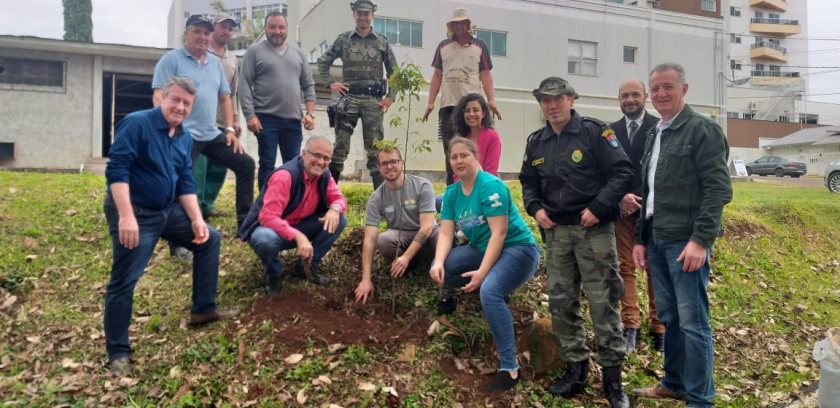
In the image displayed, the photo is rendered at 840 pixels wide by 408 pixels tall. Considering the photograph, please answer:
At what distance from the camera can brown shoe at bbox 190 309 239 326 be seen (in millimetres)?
4621

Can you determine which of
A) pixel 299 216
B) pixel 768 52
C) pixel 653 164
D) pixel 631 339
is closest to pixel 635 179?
pixel 653 164

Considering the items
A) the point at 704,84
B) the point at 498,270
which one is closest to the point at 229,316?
the point at 498,270

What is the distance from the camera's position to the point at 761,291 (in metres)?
6.98

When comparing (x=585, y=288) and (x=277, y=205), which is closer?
(x=585, y=288)

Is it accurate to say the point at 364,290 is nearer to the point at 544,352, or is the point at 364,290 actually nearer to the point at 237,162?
the point at 544,352

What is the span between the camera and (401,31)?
19.4m

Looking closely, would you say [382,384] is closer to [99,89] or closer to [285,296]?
[285,296]

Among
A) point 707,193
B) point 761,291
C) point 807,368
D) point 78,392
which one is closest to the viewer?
point 707,193

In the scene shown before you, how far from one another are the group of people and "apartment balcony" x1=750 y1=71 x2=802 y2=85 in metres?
55.8

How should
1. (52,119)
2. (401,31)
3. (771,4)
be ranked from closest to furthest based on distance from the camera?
(52,119) → (401,31) → (771,4)

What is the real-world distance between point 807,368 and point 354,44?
578 centimetres

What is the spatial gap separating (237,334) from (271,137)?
7.84 ft

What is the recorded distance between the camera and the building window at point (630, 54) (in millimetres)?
23328

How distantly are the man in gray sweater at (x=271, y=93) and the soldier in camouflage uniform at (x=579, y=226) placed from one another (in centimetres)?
293
